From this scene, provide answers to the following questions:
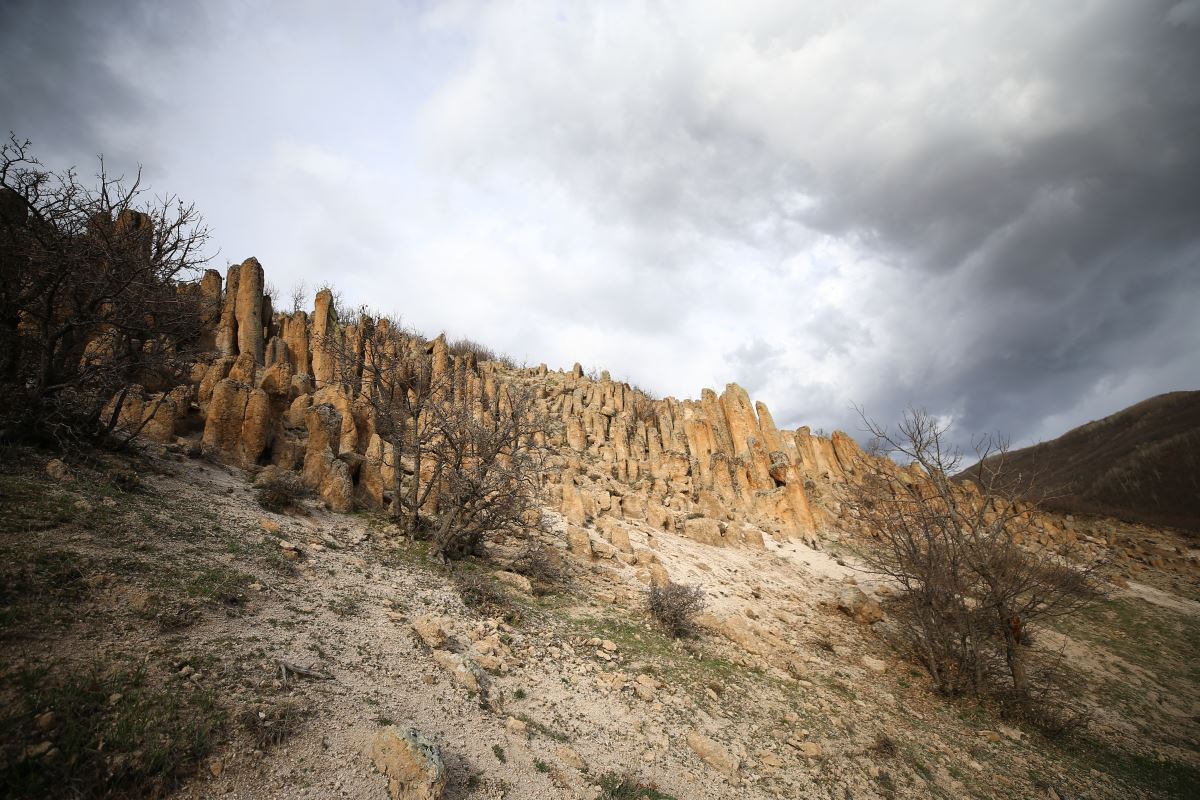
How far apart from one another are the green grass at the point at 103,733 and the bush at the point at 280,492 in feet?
22.3

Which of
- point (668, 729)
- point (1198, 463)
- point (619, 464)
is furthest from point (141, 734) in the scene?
point (1198, 463)

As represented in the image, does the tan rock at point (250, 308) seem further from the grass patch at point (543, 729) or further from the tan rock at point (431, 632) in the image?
the grass patch at point (543, 729)

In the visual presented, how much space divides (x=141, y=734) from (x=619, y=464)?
29.4 meters

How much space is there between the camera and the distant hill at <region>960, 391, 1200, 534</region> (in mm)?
44938

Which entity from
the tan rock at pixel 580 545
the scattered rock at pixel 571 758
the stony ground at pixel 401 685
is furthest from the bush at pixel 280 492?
the scattered rock at pixel 571 758

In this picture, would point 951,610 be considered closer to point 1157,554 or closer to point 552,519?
point 552,519

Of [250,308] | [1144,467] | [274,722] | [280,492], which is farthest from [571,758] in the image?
[1144,467]

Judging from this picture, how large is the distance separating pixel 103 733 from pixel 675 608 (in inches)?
373

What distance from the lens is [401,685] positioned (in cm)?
574

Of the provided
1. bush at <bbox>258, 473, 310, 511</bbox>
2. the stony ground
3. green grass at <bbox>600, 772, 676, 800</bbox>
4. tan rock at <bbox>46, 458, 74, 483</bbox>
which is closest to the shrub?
the stony ground

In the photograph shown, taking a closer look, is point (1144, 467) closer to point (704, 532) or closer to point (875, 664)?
point (704, 532)

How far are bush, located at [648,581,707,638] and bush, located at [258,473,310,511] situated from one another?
9089 millimetres

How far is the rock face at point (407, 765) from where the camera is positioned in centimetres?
Result: 404

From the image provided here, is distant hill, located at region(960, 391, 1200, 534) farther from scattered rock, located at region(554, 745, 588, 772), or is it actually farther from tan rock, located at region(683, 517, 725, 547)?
scattered rock, located at region(554, 745, 588, 772)
